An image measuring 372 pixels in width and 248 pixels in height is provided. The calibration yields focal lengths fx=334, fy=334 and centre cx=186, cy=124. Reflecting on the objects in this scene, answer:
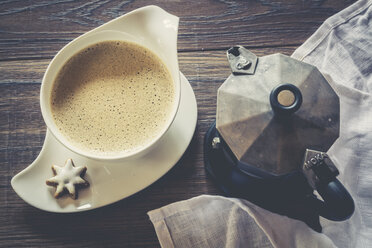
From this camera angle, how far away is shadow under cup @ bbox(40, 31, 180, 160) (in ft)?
1.89

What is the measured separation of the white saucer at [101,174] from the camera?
2.12ft

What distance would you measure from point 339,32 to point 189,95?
14.1 inches

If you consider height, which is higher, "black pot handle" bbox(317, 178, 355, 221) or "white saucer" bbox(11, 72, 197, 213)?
"black pot handle" bbox(317, 178, 355, 221)

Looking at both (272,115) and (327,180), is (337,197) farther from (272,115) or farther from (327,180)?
(272,115)

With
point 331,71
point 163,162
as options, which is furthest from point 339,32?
point 163,162

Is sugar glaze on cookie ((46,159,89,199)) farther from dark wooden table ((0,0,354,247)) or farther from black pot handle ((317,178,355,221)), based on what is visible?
black pot handle ((317,178,355,221))

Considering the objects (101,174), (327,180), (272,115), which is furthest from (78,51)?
(327,180)

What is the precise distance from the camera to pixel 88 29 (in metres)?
0.75

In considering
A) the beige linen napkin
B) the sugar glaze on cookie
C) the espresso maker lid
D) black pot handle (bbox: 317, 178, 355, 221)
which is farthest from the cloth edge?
the sugar glaze on cookie

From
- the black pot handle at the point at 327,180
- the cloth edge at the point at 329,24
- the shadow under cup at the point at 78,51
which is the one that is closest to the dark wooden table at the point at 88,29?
the cloth edge at the point at 329,24

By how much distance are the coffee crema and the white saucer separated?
0.16ft

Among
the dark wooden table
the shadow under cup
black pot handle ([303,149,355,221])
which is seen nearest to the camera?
black pot handle ([303,149,355,221])

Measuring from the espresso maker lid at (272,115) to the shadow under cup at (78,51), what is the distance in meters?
0.11

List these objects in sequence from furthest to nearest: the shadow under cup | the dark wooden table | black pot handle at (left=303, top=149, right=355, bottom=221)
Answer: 1. the dark wooden table
2. the shadow under cup
3. black pot handle at (left=303, top=149, right=355, bottom=221)
